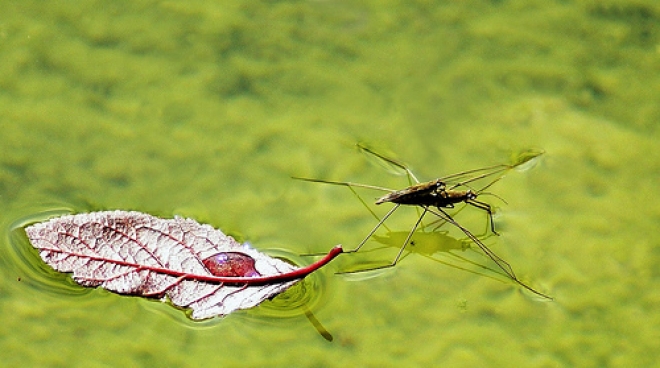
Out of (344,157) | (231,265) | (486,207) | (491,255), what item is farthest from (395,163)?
(231,265)

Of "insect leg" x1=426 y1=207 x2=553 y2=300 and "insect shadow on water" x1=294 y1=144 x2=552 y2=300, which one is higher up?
"insect shadow on water" x1=294 y1=144 x2=552 y2=300

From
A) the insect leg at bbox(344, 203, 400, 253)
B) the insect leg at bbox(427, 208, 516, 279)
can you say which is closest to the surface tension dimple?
the insect leg at bbox(344, 203, 400, 253)

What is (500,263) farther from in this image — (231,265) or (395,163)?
(231,265)

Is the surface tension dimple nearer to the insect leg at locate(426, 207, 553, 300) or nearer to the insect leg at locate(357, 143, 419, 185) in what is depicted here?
the insect leg at locate(357, 143, 419, 185)

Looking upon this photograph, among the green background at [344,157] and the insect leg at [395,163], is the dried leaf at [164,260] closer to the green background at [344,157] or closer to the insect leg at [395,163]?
the green background at [344,157]

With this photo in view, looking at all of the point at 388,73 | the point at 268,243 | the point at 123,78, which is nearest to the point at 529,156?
the point at 388,73

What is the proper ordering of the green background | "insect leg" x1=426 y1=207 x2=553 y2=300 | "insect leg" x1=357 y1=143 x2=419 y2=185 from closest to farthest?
the green background → "insect leg" x1=426 y1=207 x2=553 y2=300 → "insect leg" x1=357 y1=143 x2=419 y2=185

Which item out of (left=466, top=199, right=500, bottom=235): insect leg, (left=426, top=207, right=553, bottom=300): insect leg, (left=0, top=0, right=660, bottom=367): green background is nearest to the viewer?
(left=0, top=0, right=660, bottom=367): green background
